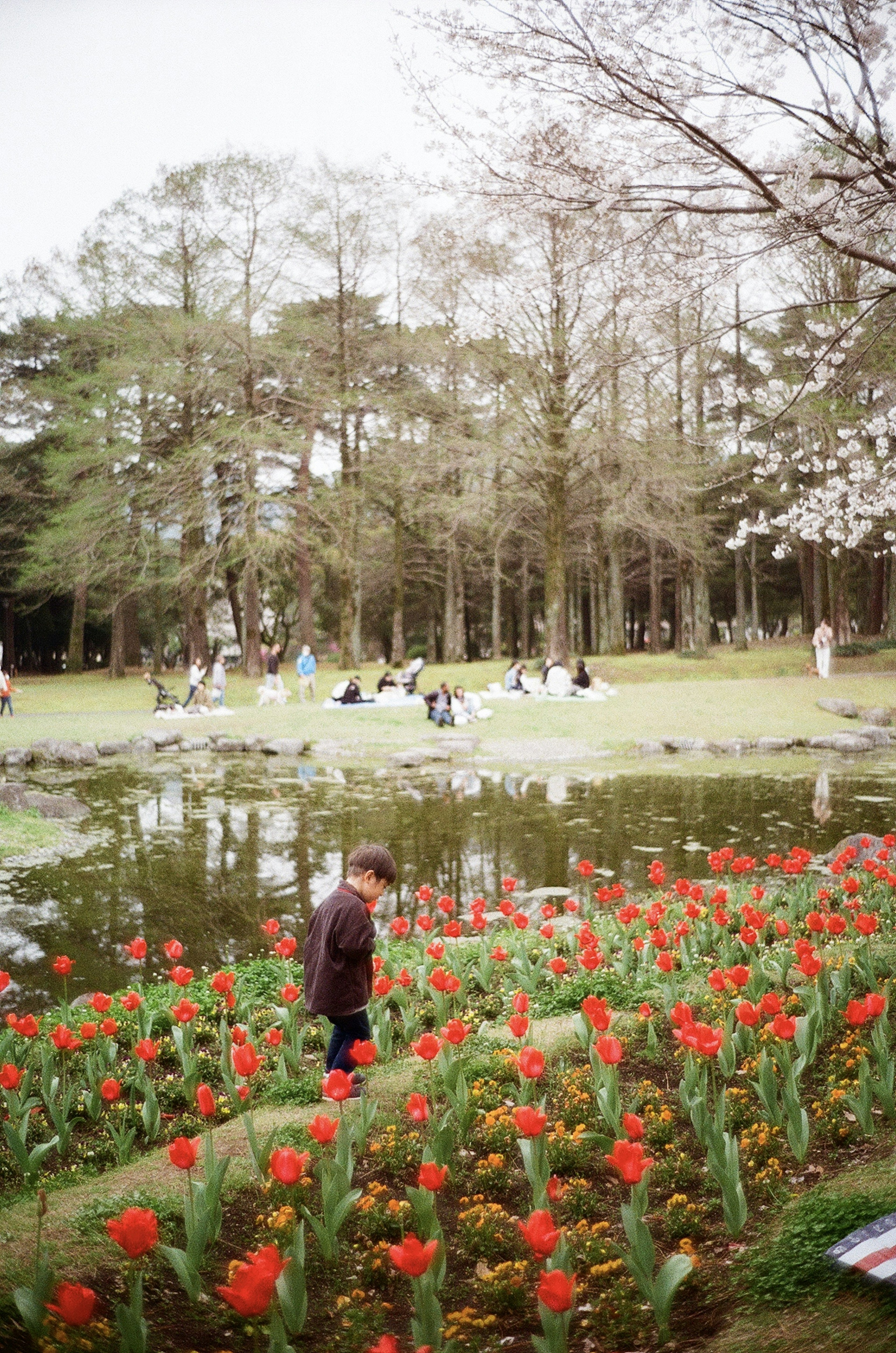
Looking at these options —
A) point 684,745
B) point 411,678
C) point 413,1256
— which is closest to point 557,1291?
point 413,1256

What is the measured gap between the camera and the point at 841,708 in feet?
73.3

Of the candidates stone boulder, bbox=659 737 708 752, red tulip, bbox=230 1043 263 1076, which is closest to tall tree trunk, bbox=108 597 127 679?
stone boulder, bbox=659 737 708 752

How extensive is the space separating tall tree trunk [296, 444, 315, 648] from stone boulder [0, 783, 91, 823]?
1449 cm

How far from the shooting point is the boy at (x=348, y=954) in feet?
14.7

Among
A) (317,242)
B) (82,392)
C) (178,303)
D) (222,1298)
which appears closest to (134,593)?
(82,392)

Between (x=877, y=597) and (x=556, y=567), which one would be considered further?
(x=877, y=597)

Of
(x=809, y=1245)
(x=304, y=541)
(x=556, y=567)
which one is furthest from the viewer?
(x=304, y=541)

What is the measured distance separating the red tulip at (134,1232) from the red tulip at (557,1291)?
916mm

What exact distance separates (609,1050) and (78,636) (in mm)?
39618

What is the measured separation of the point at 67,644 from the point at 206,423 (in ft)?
77.2

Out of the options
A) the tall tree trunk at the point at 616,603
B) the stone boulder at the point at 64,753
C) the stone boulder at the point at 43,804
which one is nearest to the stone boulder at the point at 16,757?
the stone boulder at the point at 64,753

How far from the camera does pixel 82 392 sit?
3553 centimetres

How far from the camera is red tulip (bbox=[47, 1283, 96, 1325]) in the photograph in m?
2.10

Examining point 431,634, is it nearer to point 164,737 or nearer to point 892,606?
point 892,606
